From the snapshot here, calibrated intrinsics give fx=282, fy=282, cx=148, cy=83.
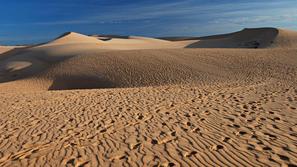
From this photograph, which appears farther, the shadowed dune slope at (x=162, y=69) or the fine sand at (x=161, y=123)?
the shadowed dune slope at (x=162, y=69)

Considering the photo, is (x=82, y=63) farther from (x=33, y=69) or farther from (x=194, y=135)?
(x=194, y=135)

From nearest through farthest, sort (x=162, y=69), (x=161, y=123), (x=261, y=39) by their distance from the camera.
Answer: (x=161, y=123), (x=162, y=69), (x=261, y=39)

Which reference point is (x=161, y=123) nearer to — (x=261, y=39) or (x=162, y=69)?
(x=162, y=69)

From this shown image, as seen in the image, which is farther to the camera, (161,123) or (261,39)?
(261,39)

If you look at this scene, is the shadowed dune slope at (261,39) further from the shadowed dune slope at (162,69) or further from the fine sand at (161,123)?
the fine sand at (161,123)

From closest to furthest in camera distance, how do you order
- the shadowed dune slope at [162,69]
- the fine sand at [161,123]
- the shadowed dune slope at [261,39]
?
the fine sand at [161,123] → the shadowed dune slope at [162,69] → the shadowed dune slope at [261,39]

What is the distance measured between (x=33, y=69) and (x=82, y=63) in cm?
540

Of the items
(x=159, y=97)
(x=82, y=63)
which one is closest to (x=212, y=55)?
(x=82, y=63)

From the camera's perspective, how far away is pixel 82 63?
2261 cm

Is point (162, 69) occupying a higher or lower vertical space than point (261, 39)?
lower

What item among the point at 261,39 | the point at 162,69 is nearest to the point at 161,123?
the point at 162,69

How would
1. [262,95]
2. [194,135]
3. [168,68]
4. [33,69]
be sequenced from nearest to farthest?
[194,135], [262,95], [168,68], [33,69]

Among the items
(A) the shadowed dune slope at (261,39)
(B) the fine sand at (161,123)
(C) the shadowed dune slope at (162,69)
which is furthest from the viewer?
(A) the shadowed dune slope at (261,39)

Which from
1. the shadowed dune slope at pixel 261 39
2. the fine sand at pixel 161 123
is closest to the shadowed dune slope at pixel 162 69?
the fine sand at pixel 161 123
